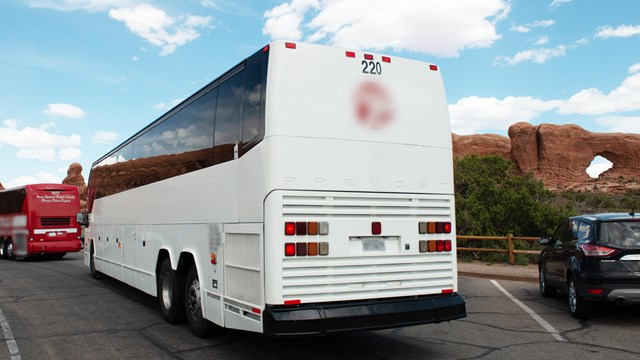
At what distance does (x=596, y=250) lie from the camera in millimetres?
8289

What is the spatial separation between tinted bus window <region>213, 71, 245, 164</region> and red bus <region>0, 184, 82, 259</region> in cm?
1952

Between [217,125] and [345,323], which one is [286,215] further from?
[217,125]

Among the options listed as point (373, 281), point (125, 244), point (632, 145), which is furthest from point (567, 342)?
point (632, 145)

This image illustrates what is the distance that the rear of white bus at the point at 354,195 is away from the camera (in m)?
5.50

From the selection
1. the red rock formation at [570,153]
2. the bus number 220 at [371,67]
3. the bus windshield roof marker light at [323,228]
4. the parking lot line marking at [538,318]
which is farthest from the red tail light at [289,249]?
the red rock formation at [570,153]

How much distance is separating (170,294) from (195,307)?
0.97 metres

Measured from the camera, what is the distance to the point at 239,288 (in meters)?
6.02

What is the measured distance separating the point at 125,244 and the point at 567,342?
28.2ft

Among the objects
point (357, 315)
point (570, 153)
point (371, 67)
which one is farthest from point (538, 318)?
point (570, 153)

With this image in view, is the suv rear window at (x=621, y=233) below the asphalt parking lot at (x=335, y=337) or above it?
above

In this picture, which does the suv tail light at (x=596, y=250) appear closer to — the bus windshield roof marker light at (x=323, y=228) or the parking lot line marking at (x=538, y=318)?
the parking lot line marking at (x=538, y=318)

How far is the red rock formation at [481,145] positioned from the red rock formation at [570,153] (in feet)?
2.18

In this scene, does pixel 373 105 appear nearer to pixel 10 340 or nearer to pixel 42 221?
pixel 10 340

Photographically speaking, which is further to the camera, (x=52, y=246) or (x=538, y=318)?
(x=52, y=246)
